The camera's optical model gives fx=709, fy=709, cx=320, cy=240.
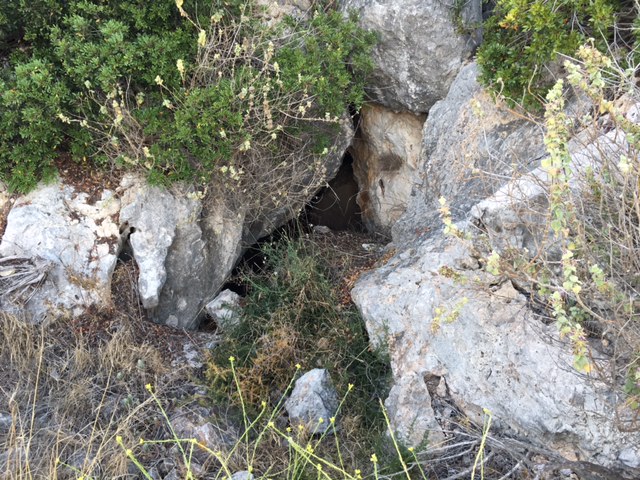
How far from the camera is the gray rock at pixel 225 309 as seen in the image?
5.08 metres

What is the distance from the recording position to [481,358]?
3992mm

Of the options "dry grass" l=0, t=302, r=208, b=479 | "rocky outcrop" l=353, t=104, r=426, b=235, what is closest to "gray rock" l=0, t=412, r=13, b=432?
"dry grass" l=0, t=302, r=208, b=479

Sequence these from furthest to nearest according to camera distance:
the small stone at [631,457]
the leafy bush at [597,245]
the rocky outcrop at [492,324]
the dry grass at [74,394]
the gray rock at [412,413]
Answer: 1. the gray rock at [412,413]
2. the dry grass at [74,394]
3. the rocky outcrop at [492,324]
4. the small stone at [631,457]
5. the leafy bush at [597,245]

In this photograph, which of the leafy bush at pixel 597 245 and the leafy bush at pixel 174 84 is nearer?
the leafy bush at pixel 597 245

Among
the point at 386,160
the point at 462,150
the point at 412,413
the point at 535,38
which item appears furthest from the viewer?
the point at 386,160

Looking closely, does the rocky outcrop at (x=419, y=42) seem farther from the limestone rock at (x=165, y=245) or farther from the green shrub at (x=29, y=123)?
the green shrub at (x=29, y=123)

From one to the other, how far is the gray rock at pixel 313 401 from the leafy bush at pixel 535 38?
2058 millimetres

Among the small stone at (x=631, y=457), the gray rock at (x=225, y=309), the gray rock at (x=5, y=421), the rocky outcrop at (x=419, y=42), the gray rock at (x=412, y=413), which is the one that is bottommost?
the gray rock at (x=5, y=421)

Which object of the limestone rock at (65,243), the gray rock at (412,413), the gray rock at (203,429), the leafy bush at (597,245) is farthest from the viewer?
the limestone rock at (65,243)

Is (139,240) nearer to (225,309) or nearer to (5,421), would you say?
(225,309)

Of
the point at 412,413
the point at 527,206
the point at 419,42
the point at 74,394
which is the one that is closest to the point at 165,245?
the point at 74,394

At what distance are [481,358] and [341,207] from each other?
135 inches

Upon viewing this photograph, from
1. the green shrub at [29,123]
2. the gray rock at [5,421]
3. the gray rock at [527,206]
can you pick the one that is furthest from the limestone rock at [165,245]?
the gray rock at [527,206]

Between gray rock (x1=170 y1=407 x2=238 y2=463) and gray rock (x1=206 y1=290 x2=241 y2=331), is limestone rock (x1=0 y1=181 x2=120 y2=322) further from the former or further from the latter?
gray rock (x1=170 y1=407 x2=238 y2=463)
